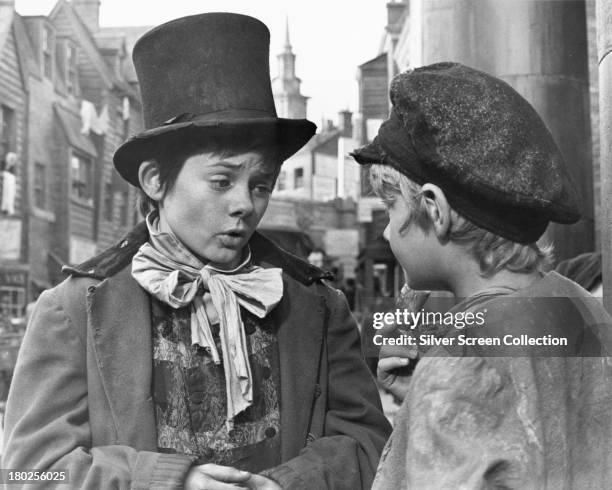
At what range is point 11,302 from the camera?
472 inches

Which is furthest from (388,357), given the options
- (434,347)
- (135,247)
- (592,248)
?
(592,248)

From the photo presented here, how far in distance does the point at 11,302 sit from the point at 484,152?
11.4 meters

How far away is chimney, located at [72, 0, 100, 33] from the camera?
579 inches

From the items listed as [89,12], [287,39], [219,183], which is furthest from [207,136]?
[89,12]

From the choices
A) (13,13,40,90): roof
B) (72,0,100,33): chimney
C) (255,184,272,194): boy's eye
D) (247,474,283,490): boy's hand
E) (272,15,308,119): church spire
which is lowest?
(247,474,283,490): boy's hand

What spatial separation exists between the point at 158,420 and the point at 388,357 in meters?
0.53

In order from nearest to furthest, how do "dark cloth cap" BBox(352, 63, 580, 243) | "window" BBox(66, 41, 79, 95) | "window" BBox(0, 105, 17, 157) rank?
"dark cloth cap" BBox(352, 63, 580, 243)
"window" BBox(0, 105, 17, 157)
"window" BBox(66, 41, 79, 95)

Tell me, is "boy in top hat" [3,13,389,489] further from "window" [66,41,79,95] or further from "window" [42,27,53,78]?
"window" [66,41,79,95]

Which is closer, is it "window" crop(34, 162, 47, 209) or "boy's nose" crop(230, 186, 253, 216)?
"boy's nose" crop(230, 186, 253, 216)

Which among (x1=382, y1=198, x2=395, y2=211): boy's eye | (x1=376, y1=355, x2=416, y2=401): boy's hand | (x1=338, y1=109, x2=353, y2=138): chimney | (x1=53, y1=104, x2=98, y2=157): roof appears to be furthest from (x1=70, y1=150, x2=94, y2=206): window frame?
(x1=382, y1=198, x2=395, y2=211): boy's eye

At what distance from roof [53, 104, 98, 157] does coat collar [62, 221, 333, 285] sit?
13290 millimetres

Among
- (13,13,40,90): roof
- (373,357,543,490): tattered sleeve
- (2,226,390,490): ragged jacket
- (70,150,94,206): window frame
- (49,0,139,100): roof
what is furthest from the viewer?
(70,150,94,206): window frame

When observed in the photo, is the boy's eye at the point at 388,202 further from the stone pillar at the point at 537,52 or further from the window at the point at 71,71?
the window at the point at 71,71

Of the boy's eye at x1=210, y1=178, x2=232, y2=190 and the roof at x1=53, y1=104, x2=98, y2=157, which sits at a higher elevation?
the roof at x1=53, y1=104, x2=98, y2=157
